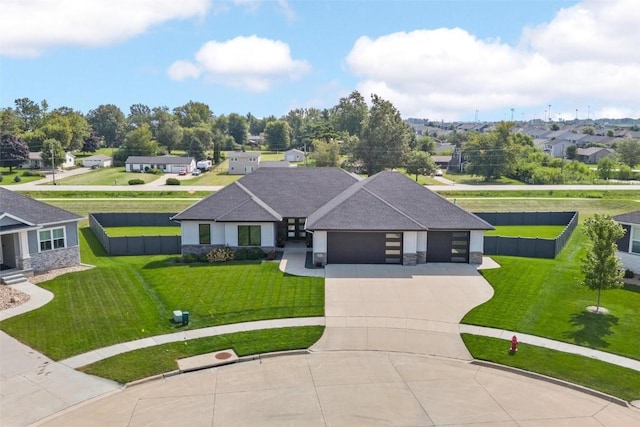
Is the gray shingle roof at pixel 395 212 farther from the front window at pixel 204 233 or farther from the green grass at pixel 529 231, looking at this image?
the green grass at pixel 529 231

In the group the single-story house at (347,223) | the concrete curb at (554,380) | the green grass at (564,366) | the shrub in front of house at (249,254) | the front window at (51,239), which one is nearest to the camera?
the concrete curb at (554,380)

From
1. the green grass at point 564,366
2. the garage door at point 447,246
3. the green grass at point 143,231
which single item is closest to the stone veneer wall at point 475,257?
the garage door at point 447,246

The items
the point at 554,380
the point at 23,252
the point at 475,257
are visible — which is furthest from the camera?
the point at 475,257

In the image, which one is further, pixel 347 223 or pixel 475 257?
pixel 475 257

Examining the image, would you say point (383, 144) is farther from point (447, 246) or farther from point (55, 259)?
point (55, 259)

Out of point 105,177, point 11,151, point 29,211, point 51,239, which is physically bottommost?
point 105,177

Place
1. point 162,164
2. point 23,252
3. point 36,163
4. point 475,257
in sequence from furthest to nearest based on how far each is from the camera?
point 36,163 < point 162,164 < point 475,257 < point 23,252

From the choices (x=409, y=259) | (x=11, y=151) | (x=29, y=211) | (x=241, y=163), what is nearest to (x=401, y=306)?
(x=409, y=259)
